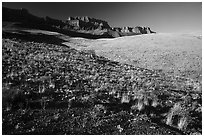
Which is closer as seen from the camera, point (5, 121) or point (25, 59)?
point (5, 121)

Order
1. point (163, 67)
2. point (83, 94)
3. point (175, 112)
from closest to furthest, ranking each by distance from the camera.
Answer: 1. point (175, 112)
2. point (83, 94)
3. point (163, 67)

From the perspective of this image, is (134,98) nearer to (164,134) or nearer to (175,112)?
(175,112)

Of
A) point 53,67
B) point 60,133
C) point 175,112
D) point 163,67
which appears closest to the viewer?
point 60,133

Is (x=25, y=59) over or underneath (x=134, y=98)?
over

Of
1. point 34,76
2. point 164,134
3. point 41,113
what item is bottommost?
point 164,134

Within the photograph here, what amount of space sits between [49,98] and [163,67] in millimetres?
18040

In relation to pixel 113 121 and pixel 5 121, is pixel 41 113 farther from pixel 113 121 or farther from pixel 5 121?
pixel 113 121

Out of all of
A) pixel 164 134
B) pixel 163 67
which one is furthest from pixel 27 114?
pixel 163 67

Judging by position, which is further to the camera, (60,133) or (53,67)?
(53,67)

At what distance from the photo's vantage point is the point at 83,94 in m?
9.53

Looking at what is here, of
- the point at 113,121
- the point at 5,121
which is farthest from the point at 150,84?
the point at 5,121

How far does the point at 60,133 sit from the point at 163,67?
19.3 m

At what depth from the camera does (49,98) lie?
27.5 feet

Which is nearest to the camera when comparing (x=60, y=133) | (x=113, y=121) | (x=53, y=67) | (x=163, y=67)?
(x=60, y=133)
